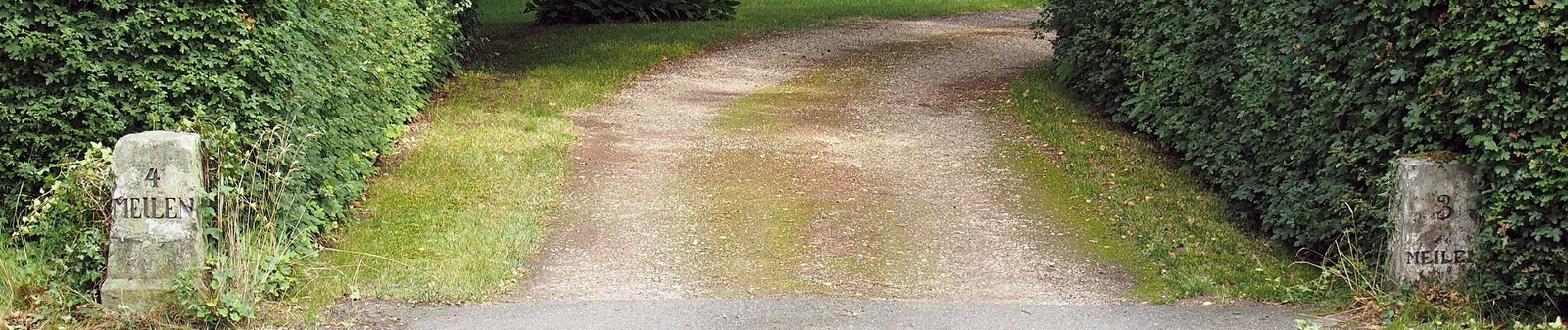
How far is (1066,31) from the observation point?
40.4ft

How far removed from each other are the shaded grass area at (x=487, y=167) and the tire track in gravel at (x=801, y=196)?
0.24 meters

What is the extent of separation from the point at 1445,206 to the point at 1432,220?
3.3 inches

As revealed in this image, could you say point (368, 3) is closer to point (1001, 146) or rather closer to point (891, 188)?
point (891, 188)

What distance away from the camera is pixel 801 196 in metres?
8.98

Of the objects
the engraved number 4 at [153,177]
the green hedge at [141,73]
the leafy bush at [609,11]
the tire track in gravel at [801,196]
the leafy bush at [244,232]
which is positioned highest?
the green hedge at [141,73]

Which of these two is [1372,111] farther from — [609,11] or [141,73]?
[609,11]

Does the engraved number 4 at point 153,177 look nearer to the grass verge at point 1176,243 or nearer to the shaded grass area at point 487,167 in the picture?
the shaded grass area at point 487,167

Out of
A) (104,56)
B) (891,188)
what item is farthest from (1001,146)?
(104,56)

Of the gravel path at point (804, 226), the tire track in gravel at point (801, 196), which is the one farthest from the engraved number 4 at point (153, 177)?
the tire track in gravel at point (801, 196)

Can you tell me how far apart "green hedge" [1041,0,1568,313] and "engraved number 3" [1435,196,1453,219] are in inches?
6.3

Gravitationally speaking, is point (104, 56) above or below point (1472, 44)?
below

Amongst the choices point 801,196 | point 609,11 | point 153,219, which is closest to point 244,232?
point 153,219

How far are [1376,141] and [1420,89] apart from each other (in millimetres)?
444

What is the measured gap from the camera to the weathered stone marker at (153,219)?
19.4 ft
